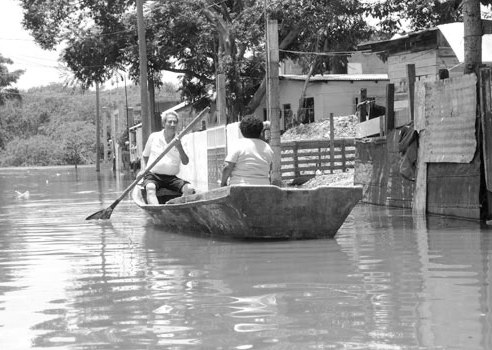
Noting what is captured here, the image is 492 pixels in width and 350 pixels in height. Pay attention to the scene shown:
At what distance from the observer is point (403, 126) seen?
1359cm

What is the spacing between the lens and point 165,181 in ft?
39.9

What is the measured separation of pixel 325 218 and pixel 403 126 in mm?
4409

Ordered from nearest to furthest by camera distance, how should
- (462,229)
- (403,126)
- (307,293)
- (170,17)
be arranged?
(307,293)
(462,229)
(403,126)
(170,17)

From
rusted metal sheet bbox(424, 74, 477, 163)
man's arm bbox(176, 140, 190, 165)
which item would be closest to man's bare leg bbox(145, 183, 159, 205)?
man's arm bbox(176, 140, 190, 165)

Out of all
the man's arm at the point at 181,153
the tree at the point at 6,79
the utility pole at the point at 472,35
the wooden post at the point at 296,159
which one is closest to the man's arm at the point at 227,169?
the man's arm at the point at 181,153

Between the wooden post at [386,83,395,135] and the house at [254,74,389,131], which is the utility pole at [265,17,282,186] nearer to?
Result: the wooden post at [386,83,395,135]

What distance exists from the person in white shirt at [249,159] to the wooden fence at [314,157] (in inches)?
483

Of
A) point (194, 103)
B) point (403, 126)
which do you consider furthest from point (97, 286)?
point (194, 103)

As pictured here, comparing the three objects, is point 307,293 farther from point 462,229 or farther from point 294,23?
point 294,23

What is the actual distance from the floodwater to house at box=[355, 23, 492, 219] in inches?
28.2

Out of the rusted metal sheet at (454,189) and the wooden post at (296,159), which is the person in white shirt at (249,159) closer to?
the rusted metal sheet at (454,189)

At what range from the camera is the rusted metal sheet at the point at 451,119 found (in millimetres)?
11199

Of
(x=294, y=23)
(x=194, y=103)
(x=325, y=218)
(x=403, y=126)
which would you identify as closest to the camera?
(x=325, y=218)

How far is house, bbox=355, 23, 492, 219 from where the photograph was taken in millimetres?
11078
